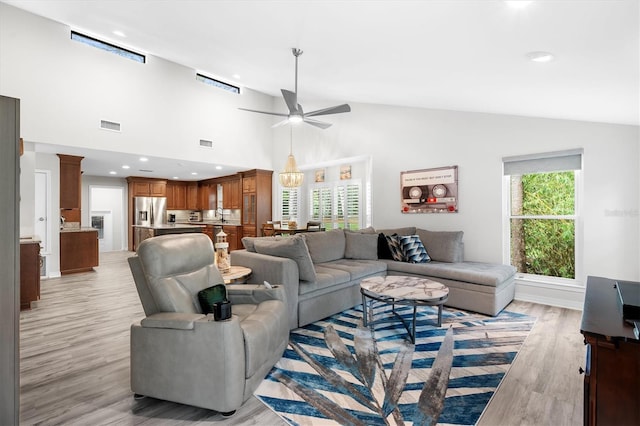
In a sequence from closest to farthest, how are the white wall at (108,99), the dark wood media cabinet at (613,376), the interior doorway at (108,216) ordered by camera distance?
the dark wood media cabinet at (613,376) < the white wall at (108,99) < the interior doorway at (108,216)

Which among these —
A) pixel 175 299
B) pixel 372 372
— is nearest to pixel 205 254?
pixel 175 299

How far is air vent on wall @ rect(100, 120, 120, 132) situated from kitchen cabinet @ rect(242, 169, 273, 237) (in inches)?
127

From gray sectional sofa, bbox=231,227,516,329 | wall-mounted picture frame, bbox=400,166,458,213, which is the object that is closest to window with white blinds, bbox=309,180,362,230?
wall-mounted picture frame, bbox=400,166,458,213

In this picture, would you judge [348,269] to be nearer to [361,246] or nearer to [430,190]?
[361,246]

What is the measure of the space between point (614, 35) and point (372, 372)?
2.69 metres

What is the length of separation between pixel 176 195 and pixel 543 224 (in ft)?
32.9

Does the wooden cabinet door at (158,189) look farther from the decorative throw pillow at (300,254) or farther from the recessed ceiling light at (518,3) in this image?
the recessed ceiling light at (518,3)

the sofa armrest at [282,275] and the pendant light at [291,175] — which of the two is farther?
the pendant light at [291,175]

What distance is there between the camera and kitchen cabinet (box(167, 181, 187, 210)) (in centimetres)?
1031

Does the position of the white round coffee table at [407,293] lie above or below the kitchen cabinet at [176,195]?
below

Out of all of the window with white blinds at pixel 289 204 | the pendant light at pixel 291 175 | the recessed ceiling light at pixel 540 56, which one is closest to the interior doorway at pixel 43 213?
the pendant light at pixel 291 175

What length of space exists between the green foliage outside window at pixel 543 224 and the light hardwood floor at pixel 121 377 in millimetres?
670

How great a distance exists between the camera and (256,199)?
824cm

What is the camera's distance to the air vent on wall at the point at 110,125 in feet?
18.2
